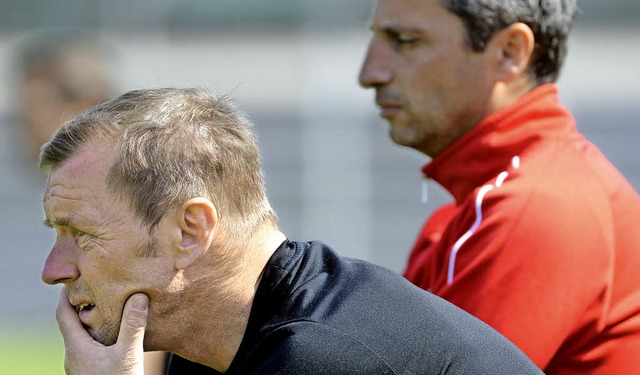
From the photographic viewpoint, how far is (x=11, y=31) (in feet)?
50.5

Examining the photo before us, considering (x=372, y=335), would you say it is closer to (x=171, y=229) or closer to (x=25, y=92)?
(x=171, y=229)

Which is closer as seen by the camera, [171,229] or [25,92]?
[171,229]

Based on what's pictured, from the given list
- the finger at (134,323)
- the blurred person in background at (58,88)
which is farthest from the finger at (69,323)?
the blurred person in background at (58,88)

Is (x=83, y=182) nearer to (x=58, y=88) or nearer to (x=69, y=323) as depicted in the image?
(x=69, y=323)

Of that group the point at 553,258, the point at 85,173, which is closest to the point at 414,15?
the point at 553,258

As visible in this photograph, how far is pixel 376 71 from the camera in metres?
4.22

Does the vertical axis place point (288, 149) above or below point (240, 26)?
below

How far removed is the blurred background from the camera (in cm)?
1362

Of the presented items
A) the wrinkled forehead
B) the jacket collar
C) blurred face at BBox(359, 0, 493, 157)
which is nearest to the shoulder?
the wrinkled forehead

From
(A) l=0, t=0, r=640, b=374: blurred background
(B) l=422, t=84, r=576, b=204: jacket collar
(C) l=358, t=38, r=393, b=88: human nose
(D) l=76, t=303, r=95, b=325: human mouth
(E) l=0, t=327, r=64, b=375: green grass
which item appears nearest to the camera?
(D) l=76, t=303, r=95, b=325: human mouth

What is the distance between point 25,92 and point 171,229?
128 inches

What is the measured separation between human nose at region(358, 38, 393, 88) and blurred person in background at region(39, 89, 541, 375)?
52.3 inches

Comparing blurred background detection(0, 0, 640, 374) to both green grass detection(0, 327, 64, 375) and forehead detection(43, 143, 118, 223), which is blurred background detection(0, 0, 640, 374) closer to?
green grass detection(0, 327, 64, 375)

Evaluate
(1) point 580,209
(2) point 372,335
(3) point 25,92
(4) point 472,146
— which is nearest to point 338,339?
(2) point 372,335
